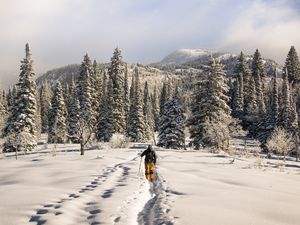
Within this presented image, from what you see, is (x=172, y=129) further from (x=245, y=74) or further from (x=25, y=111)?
(x=245, y=74)

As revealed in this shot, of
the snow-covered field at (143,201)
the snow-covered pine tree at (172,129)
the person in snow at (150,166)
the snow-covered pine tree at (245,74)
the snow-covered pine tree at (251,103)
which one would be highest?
the snow-covered pine tree at (245,74)

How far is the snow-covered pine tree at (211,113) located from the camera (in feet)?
145

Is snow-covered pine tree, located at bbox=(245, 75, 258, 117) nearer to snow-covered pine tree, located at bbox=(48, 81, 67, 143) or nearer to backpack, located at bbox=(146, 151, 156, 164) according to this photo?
snow-covered pine tree, located at bbox=(48, 81, 67, 143)

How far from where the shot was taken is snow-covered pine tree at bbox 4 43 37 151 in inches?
1996

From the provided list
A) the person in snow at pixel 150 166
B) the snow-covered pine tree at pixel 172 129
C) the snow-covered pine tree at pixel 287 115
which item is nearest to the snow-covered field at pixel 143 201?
the person in snow at pixel 150 166

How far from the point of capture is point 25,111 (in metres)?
51.9

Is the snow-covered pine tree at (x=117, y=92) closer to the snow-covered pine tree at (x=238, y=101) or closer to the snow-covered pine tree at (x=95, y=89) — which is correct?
the snow-covered pine tree at (x=95, y=89)

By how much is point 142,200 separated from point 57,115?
205 ft

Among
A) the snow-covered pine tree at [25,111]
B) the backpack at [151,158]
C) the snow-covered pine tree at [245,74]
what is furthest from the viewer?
the snow-covered pine tree at [245,74]

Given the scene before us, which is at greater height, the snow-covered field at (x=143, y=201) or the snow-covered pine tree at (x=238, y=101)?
the snow-covered pine tree at (x=238, y=101)

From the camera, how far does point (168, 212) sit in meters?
10.9

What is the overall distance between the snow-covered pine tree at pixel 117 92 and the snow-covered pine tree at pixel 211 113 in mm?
22253

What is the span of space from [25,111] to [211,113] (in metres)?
24.1

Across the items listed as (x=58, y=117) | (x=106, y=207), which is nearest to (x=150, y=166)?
(x=106, y=207)
